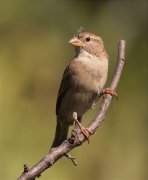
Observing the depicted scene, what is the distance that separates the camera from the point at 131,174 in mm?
3865

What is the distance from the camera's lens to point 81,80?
4344 millimetres

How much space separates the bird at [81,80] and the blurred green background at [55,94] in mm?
91

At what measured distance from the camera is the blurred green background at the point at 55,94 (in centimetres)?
387

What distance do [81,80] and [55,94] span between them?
278mm

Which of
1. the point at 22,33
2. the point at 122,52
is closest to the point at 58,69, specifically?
the point at 22,33

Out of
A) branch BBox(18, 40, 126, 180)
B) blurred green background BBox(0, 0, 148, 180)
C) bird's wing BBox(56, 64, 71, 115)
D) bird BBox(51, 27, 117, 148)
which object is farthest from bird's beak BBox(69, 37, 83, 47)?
branch BBox(18, 40, 126, 180)

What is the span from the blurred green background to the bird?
0.30ft

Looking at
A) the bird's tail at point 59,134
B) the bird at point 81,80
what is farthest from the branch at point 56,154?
the bird's tail at point 59,134

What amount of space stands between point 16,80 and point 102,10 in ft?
4.08

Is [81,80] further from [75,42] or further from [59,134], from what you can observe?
[59,134]

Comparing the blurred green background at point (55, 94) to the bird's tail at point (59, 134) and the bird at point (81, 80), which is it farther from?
the bird's tail at point (59, 134)

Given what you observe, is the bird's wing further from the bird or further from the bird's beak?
the bird's beak

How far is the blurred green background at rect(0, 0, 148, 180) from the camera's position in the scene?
12.7ft

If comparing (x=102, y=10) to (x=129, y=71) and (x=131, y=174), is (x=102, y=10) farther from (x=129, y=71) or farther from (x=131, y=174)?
(x=131, y=174)
